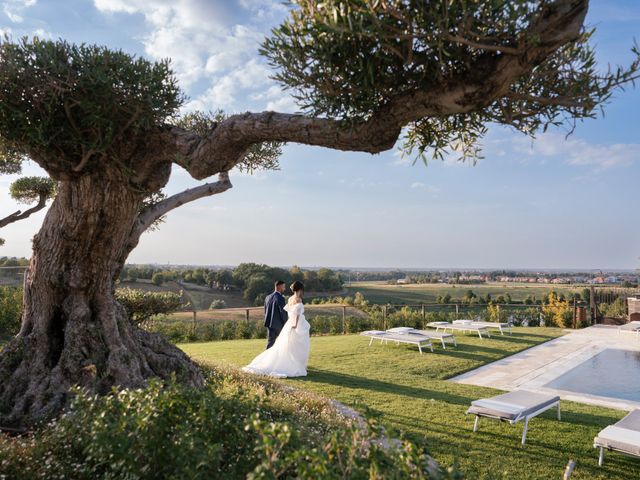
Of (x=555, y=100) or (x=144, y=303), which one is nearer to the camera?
(x=555, y=100)

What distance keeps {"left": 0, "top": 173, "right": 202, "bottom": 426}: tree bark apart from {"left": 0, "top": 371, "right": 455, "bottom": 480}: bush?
150 cm

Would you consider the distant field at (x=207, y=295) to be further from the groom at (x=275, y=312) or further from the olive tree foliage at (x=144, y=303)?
the olive tree foliage at (x=144, y=303)

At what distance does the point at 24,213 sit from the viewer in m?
11.9

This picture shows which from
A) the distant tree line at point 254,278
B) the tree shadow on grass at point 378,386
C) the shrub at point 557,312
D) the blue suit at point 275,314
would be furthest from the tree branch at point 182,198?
the distant tree line at point 254,278

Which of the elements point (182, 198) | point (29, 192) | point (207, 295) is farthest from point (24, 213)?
point (207, 295)

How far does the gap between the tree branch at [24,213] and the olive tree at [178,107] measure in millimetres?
6101

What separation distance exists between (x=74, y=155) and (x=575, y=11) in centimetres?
506

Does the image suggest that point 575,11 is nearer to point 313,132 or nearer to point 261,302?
point 313,132

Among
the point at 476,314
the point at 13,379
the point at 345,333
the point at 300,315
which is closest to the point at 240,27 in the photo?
the point at 13,379

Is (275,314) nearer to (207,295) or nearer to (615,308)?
(615,308)

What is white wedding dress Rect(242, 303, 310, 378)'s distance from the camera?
967cm

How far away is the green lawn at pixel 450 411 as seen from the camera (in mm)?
5145

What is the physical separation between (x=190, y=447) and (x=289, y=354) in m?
7.40

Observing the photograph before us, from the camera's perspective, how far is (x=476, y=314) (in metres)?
21.4
